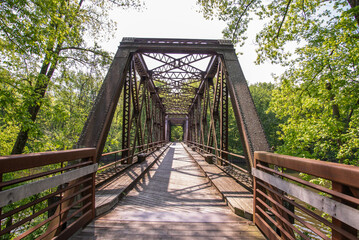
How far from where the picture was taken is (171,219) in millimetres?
3383

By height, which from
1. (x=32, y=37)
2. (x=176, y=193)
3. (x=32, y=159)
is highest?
(x=32, y=37)

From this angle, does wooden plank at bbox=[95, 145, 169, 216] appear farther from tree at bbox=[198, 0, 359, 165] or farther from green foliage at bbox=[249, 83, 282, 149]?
green foliage at bbox=[249, 83, 282, 149]

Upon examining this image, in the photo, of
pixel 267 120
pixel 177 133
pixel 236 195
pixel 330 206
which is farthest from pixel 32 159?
pixel 177 133

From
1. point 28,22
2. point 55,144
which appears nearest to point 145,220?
point 28,22

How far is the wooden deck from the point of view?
9.20 ft

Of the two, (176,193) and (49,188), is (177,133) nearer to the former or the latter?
(176,193)

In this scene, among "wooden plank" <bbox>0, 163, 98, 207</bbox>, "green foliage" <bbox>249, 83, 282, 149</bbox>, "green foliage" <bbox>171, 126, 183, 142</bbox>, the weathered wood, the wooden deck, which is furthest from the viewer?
"green foliage" <bbox>171, 126, 183, 142</bbox>

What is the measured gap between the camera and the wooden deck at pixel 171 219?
2.80 meters

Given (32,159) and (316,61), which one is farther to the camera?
(316,61)

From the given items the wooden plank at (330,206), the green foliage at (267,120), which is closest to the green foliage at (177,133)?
the green foliage at (267,120)

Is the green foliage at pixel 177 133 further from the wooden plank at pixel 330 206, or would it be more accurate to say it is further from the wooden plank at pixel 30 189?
the wooden plank at pixel 330 206

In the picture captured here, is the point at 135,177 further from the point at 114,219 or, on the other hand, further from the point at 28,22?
the point at 28,22

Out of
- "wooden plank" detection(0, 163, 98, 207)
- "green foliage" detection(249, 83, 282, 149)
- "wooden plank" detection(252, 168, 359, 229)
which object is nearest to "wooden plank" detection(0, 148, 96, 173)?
"wooden plank" detection(0, 163, 98, 207)

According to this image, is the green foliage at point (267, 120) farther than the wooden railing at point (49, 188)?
Yes
